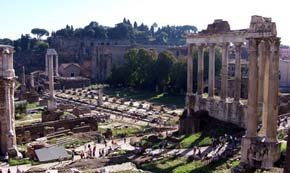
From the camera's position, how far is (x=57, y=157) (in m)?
30.9

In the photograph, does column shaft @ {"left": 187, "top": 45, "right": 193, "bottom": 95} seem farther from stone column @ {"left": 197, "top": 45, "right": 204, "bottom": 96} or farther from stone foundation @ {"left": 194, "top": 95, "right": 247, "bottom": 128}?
stone foundation @ {"left": 194, "top": 95, "right": 247, "bottom": 128}

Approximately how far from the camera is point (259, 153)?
70.6 ft

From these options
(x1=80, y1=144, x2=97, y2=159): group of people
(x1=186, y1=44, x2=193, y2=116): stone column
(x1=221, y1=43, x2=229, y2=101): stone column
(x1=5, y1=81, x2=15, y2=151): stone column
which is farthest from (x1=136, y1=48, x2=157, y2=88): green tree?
(x1=5, y1=81, x2=15, y2=151): stone column

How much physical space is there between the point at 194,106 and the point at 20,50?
107 meters

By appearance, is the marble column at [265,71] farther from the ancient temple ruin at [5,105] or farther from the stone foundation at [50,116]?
the stone foundation at [50,116]

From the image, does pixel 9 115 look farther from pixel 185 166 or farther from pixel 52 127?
pixel 185 166

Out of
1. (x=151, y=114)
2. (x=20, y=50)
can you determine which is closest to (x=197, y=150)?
(x=151, y=114)

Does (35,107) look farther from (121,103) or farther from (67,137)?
(67,137)

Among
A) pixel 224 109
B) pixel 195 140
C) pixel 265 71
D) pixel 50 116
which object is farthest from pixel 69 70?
Answer: pixel 265 71

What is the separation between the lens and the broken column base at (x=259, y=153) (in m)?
21.3

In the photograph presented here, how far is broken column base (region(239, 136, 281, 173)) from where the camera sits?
21344mm

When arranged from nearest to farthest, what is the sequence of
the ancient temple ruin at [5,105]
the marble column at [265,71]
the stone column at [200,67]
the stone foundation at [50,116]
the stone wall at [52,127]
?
the marble column at [265,71]
the ancient temple ruin at [5,105]
the stone column at [200,67]
the stone wall at [52,127]
the stone foundation at [50,116]

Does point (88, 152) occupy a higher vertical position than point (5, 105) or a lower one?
lower

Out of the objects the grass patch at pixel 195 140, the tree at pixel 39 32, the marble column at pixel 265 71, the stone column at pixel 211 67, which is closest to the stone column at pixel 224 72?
the stone column at pixel 211 67
